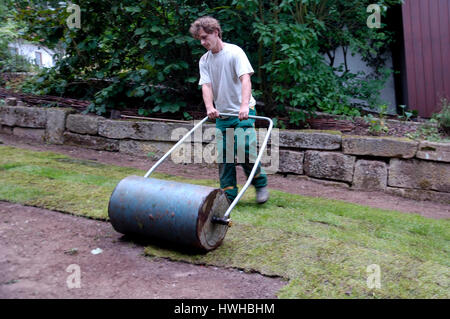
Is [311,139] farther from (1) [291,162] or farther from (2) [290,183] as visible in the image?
(2) [290,183]

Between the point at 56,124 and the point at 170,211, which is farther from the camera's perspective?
the point at 56,124

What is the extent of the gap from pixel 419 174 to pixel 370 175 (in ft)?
1.86

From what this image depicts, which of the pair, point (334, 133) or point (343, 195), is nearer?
point (343, 195)

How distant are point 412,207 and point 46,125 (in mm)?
5617

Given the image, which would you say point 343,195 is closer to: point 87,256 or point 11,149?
point 87,256

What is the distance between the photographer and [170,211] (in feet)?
9.51

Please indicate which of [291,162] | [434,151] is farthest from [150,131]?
[434,151]

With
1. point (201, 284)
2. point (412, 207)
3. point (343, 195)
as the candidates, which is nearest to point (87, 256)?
point (201, 284)

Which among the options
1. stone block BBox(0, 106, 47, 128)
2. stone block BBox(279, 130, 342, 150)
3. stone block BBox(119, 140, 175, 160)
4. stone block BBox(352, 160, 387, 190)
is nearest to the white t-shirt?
stone block BBox(279, 130, 342, 150)

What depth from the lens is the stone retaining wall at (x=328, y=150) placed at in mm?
5305

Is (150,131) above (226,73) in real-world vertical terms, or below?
below

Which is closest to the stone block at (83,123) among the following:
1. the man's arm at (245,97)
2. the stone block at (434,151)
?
the man's arm at (245,97)

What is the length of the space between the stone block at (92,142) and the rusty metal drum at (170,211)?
3.78 meters

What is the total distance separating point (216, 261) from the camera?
2.96 meters
